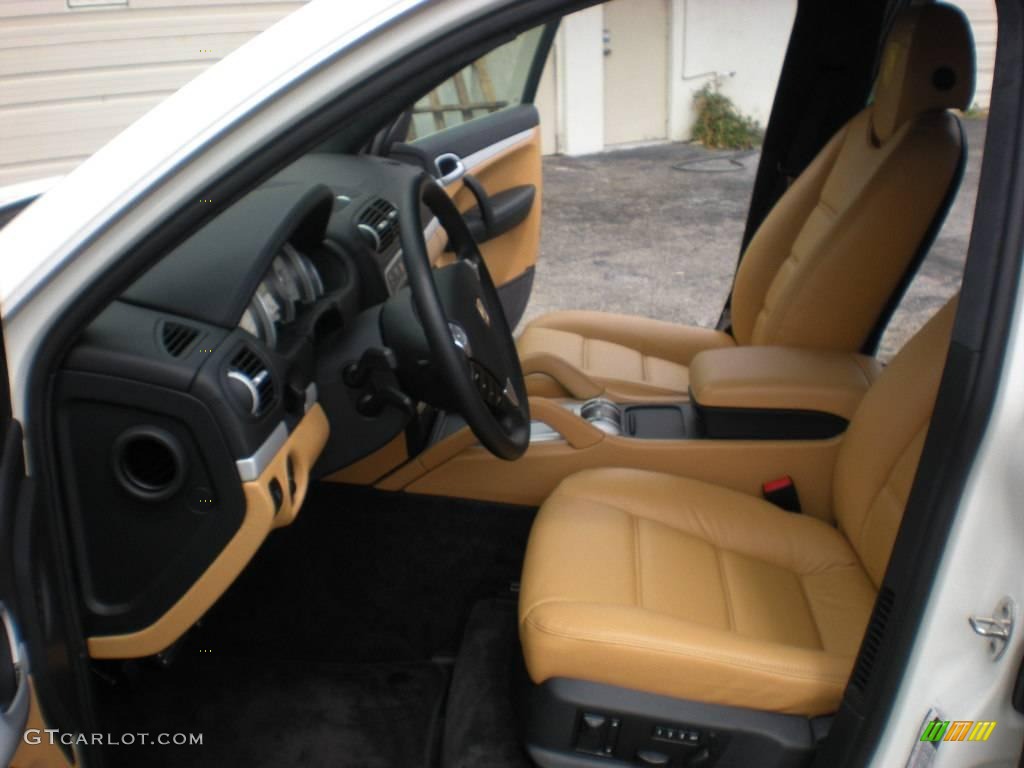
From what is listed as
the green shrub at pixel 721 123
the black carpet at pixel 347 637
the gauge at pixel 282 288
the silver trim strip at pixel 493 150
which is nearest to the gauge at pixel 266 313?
the gauge at pixel 282 288

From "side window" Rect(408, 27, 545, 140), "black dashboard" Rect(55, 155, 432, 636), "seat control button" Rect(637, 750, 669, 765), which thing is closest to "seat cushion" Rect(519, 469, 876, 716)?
"seat control button" Rect(637, 750, 669, 765)

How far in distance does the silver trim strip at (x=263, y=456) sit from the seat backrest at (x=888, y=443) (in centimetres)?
86

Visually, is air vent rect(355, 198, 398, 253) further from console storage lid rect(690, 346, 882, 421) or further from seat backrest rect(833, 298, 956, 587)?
seat backrest rect(833, 298, 956, 587)

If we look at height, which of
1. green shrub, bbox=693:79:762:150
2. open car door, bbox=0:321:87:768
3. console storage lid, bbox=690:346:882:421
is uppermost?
open car door, bbox=0:321:87:768

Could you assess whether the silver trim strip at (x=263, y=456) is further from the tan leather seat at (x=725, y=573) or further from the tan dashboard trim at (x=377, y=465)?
the tan dashboard trim at (x=377, y=465)

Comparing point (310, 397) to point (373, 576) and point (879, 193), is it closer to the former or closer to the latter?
point (373, 576)

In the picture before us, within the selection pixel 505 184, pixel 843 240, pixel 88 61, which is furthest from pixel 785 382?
pixel 88 61

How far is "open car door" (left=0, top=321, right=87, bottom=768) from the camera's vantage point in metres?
0.93

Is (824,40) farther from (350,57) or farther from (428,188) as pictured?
(350,57)

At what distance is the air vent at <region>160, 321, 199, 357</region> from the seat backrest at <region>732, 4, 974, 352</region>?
137 centimetres

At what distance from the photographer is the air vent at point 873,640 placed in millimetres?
1121

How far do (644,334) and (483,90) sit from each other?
1182 millimetres

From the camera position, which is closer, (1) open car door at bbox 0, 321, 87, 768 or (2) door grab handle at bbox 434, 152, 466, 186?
(1) open car door at bbox 0, 321, 87, 768

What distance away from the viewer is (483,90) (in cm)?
328
